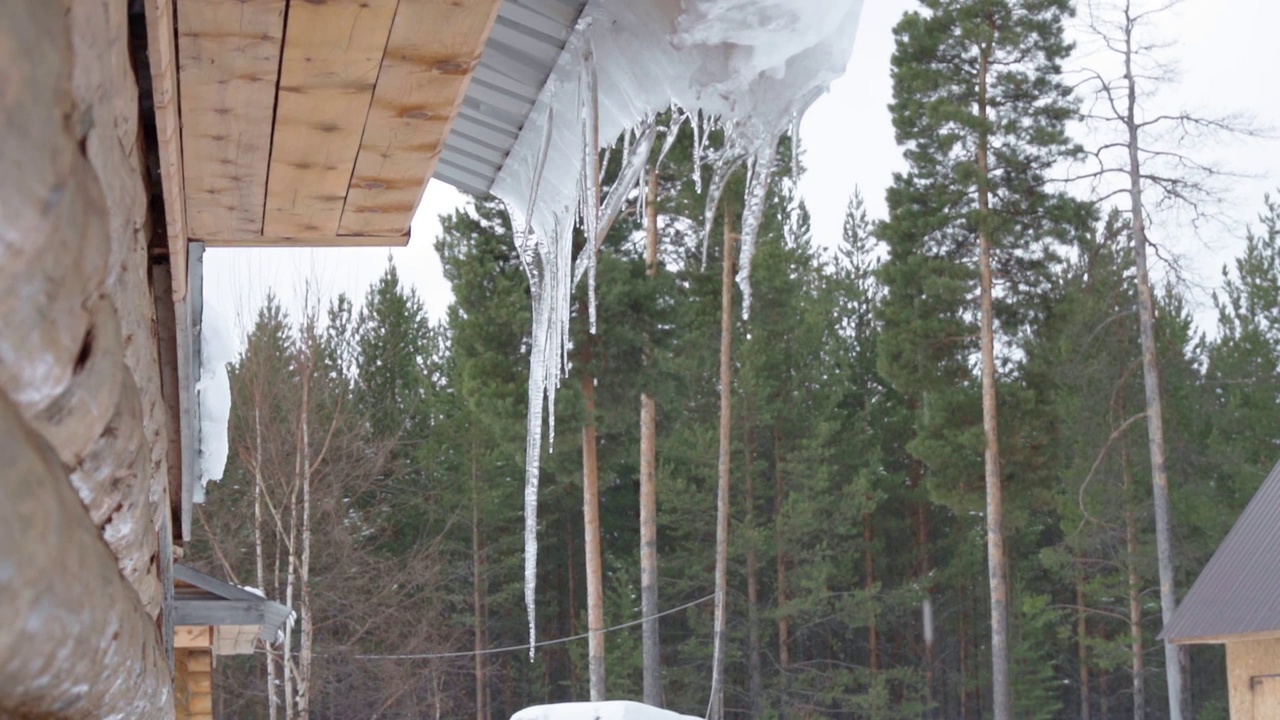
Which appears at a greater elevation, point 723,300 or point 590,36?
point 723,300

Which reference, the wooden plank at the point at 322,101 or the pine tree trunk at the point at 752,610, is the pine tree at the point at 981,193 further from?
the wooden plank at the point at 322,101

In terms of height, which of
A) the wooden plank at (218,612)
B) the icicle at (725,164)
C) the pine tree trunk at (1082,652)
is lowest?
the pine tree trunk at (1082,652)

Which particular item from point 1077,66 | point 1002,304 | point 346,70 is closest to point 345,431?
point 1002,304

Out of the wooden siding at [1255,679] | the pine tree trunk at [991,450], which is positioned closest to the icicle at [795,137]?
the wooden siding at [1255,679]

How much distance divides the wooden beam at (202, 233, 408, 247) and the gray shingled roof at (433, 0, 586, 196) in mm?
220

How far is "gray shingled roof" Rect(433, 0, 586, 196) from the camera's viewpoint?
241cm

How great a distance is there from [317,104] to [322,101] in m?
0.01

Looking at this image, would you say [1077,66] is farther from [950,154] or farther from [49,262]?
[49,262]

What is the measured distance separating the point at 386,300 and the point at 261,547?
6.22m

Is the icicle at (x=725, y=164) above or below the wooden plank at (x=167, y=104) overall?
above

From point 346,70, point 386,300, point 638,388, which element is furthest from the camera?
point 386,300

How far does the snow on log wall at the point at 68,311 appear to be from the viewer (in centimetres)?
62

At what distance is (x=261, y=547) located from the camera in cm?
1582

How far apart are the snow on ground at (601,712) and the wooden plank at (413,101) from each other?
7.73m
